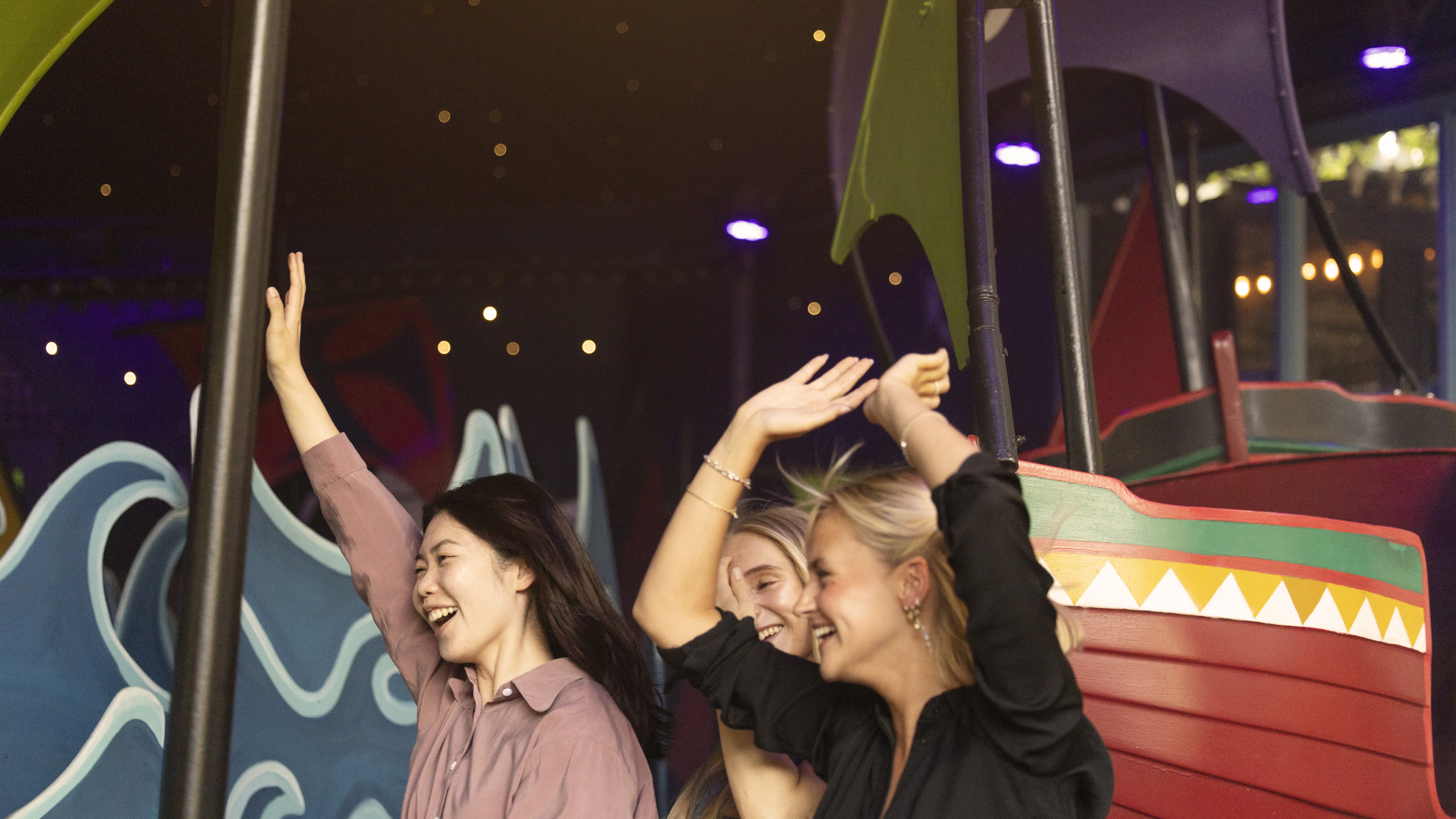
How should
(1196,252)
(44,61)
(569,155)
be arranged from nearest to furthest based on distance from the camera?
(44,61)
(1196,252)
(569,155)

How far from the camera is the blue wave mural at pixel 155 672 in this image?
179cm

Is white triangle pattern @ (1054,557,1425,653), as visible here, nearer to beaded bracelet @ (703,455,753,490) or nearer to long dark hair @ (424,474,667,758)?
beaded bracelet @ (703,455,753,490)

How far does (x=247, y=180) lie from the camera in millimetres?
1002

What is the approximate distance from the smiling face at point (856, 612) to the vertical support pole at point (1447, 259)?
3.09m

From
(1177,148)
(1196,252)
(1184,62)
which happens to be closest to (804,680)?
(1184,62)

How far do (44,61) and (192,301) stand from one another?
280 centimetres

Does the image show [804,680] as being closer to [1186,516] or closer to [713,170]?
[1186,516]

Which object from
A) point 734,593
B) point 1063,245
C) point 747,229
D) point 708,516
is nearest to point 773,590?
point 734,593

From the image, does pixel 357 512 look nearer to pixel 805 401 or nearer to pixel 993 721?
pixel 805 401

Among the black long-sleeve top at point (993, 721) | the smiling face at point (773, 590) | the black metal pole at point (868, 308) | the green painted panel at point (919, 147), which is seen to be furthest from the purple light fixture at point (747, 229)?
the black long-sleeve top at point (993, 721)

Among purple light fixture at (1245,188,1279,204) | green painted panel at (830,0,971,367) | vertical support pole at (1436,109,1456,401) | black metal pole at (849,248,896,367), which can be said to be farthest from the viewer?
purple light fixture at (1245,188,1279,204)

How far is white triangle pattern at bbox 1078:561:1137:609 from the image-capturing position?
4.08 feet

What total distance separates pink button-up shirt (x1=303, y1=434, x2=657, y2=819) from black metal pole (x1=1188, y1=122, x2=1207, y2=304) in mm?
2695

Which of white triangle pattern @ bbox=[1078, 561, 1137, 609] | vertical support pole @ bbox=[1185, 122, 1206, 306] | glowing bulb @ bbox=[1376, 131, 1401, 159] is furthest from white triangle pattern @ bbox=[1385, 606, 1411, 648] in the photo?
glowing bulb @ bbox=[1376, 131, 1401, 159]
